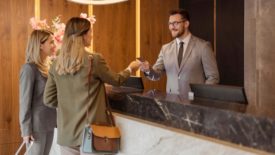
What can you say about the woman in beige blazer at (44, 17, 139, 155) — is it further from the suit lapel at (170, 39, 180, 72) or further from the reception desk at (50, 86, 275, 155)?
the suit lapel at (170, 39, 180, 72)

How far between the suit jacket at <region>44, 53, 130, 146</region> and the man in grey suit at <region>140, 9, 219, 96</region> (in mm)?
1020

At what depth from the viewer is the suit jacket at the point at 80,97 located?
7.45 feet

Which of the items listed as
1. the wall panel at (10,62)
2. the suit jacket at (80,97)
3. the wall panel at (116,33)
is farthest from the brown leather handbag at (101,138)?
the wall panel at (116,33)

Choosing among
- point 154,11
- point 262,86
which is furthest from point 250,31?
point 154,11

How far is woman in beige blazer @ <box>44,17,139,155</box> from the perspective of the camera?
2.26m

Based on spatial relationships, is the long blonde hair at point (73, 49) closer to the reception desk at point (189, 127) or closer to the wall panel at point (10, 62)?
the reception desk at point (189, 127)

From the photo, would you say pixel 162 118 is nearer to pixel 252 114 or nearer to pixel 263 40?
pixel 252 114

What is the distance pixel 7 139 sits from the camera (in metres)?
4.57

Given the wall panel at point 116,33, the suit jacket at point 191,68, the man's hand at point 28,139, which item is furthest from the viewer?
the wall panel at point 116,33

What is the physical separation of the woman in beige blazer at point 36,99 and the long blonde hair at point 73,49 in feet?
1.97

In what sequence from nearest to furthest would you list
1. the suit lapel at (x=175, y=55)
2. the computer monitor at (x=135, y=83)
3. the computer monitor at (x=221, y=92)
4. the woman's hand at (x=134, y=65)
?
1. the computer monitor at (x=221, y=92)
2. the woman's hand at (x=134, y=65)
3. the computer monitor at (x=135, y=83)
4. the suit lapel at (x=175, y=55)

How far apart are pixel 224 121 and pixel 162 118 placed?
0.50 metres

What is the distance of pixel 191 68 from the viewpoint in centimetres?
347

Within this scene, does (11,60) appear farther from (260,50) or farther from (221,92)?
(221,92)
